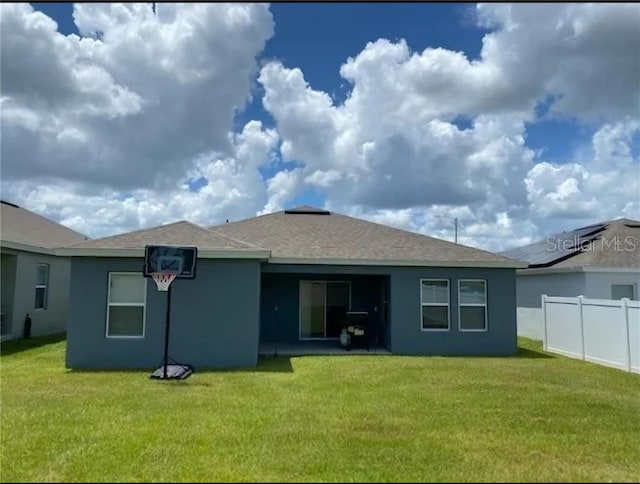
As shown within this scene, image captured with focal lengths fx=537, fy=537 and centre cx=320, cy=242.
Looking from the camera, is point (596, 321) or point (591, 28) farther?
point (596, 321)

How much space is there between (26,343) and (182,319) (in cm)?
686

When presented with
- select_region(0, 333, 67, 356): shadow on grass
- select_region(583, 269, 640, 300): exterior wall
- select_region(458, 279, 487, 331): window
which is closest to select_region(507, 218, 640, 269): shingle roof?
select_region(583, 269, 640, 300): exterior wall

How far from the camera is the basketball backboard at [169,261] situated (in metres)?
11.3

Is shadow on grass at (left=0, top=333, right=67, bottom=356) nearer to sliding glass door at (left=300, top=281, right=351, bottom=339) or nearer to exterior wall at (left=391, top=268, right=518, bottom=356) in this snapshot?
sliding glass door at (left=300, top=281, right=351, bottom=339)

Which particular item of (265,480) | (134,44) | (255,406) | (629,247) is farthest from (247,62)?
(629,247)

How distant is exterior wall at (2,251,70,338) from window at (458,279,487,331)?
13486 millimetres

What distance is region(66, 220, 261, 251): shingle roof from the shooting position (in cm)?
1248

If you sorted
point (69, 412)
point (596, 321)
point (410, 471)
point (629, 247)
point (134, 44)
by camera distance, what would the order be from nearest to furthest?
point (410, 471) → point (69, 412) → point (134, 44) → point (596, 321) → point (629, 247)

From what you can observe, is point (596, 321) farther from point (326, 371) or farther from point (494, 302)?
point (326, 371)

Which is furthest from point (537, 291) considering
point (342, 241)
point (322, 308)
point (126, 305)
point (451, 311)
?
point (126, 305)

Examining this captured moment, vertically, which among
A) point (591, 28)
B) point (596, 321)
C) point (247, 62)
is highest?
point (247, 62)

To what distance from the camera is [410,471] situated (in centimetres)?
536

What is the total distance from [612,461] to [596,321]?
8402mm

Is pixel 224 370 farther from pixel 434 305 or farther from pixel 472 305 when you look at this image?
pixel 472 305
